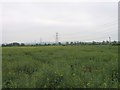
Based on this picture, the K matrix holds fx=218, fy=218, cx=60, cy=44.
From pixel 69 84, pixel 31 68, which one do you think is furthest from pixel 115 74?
pixel 31 68

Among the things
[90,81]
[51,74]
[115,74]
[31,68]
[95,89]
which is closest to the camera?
[95,89]

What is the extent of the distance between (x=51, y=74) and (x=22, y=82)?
31.9 inches

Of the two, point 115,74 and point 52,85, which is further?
point 115,74

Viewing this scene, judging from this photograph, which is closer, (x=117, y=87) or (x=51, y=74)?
(x=117, y=87)

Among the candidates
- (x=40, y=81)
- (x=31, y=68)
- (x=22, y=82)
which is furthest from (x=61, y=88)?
(x=31, y=68)

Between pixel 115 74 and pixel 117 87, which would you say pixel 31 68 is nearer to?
pixel 115 74

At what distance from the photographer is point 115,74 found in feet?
23.5

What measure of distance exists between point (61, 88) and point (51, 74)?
742 mm

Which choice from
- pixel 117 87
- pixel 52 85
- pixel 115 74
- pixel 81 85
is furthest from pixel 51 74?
pixel 115 74

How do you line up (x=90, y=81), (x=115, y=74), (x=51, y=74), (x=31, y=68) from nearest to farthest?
(x=90, y=81) → (x=51, y=74) → (x=115, y=74) → (x=31, y=68)

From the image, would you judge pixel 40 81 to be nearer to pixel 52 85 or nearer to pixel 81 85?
pixel 52 85

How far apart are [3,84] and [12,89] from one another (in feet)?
2.16

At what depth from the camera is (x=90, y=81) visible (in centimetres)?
532

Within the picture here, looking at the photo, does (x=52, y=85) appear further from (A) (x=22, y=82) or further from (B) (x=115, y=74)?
(B) (x=115, y=74)
